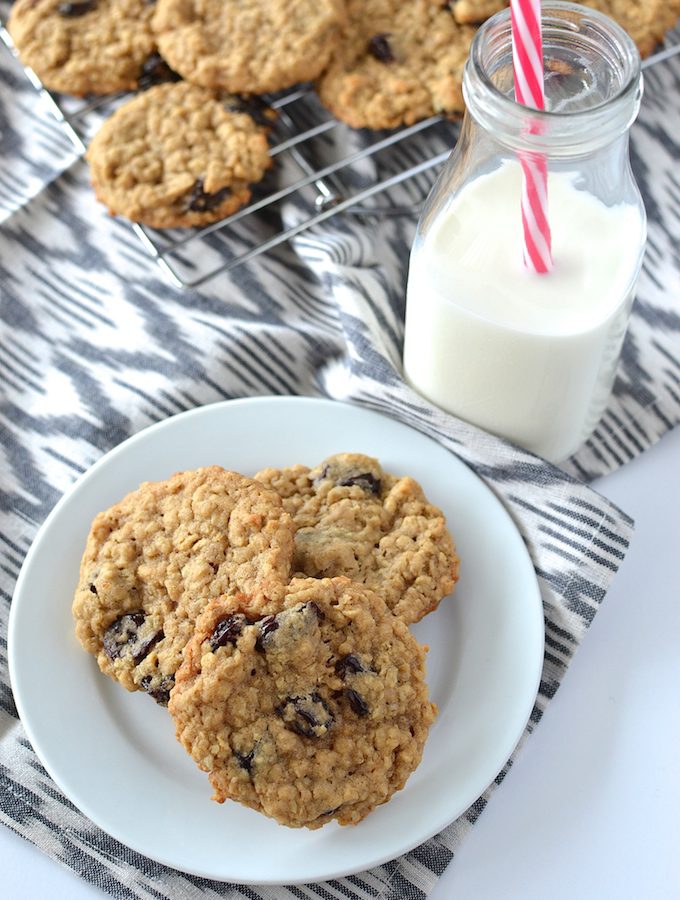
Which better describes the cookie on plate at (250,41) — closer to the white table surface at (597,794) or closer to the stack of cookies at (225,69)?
the stack of cookies at (225,69)

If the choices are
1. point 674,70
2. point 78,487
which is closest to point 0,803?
point 78,487

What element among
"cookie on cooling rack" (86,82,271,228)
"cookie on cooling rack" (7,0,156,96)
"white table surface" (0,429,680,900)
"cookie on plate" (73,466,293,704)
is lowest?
"white table surface" (0,429,680,900)

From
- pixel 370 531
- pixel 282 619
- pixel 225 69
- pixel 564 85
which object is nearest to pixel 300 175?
pixel 225 69

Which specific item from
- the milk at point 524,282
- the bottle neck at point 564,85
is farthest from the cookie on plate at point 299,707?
the bottle neck at point 564,85

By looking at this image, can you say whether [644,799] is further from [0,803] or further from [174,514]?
[0,803]

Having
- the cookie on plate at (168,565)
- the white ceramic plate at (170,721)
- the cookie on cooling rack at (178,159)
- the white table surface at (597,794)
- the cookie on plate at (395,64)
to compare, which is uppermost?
the cookie on cooling rack at (178,159)

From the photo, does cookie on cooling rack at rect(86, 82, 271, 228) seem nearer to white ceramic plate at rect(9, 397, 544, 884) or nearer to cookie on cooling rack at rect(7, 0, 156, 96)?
cookie on cooling rack at rect(7, 0, 156, 96)

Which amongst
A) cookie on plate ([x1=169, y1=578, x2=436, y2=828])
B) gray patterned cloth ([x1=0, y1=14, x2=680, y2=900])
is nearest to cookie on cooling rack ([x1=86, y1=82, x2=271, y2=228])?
gray patterned cloth ([x1=0, y1=14, x2=680, y2=900])
